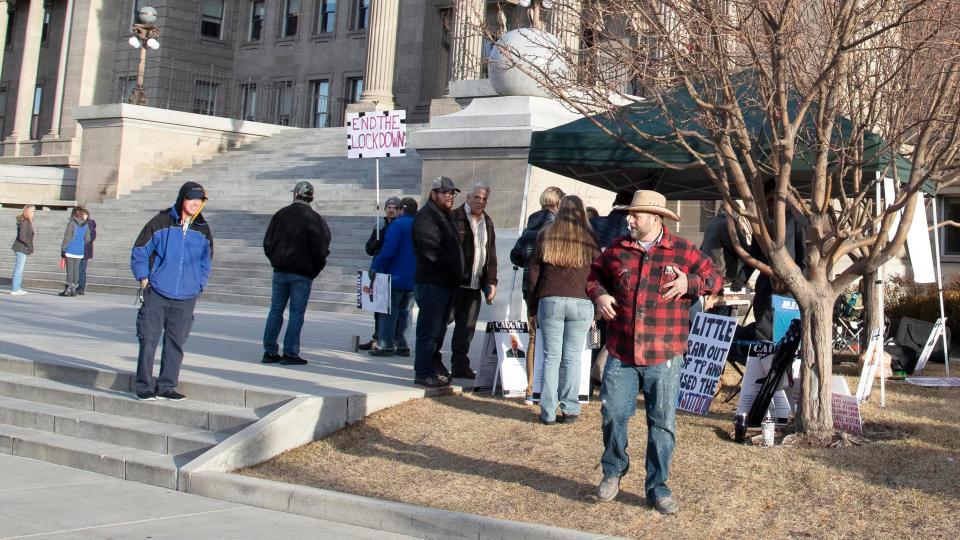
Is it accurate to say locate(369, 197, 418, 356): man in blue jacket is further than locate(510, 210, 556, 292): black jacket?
Yes

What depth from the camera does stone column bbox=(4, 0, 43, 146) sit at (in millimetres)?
53656

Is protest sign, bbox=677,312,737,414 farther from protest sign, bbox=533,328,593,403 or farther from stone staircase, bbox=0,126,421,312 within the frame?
stone staircase, bbox=0,126,421,312

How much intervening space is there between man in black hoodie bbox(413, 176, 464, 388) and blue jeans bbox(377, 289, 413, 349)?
2449 millimetres

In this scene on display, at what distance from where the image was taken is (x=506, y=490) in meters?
7.40

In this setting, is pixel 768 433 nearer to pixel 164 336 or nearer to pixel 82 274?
pixel 164 336

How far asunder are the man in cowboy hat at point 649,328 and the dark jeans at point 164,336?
4.16m

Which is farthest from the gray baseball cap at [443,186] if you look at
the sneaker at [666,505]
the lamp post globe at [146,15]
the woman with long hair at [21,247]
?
the lamp post globe at [146,15]

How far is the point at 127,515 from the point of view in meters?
7.11

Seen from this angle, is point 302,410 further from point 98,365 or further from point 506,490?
point 98,365

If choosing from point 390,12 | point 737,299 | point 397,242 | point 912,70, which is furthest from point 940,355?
point 390,12

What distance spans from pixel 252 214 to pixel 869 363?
19.3 m

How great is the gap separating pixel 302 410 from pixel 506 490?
203 cm

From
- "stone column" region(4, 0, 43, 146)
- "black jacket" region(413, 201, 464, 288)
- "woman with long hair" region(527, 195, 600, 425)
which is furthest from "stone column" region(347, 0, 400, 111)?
"woman with long hair" region(527, 195, 600, 425)

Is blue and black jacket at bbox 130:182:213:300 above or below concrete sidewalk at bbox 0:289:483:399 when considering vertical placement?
above
